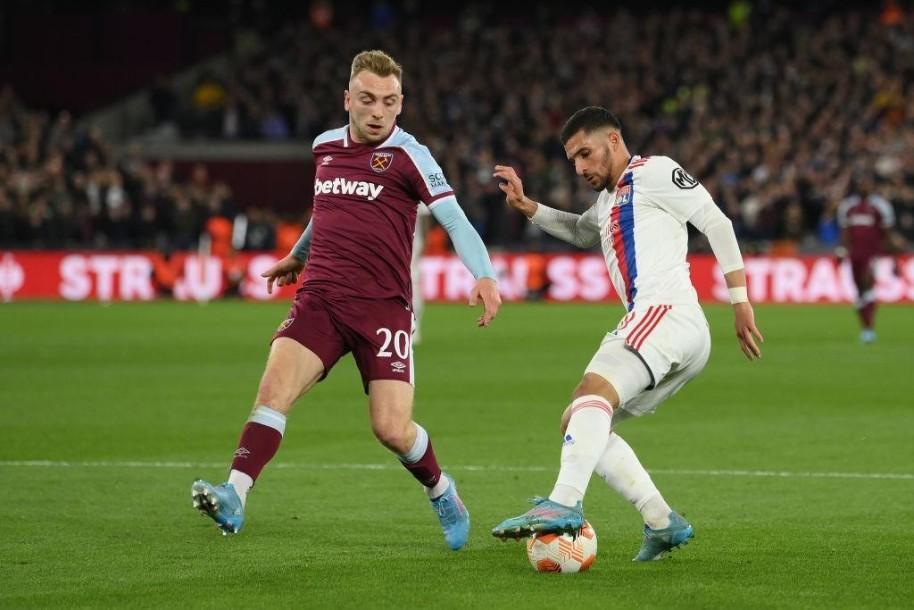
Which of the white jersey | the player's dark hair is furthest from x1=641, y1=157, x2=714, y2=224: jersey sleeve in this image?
the player's dark hair

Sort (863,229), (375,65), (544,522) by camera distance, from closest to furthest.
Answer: (544,522)
(375,65)
(863,229)

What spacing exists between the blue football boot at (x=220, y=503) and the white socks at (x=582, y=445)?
4.52 ft

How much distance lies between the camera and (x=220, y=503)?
6.94m

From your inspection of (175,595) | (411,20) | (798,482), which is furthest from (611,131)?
(411,20)

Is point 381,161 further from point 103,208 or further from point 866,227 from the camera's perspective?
point 103,208

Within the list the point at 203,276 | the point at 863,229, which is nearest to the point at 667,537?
the point at 863,229

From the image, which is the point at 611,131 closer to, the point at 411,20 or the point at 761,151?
the point at 761,151

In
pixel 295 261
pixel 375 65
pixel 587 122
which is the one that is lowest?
pixel 295 261

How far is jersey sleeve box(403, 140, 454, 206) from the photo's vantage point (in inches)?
296

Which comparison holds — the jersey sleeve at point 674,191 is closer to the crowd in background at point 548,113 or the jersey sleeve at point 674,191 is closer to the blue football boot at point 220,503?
the blue football boot at point 220,503

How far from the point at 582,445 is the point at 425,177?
60.6 inches

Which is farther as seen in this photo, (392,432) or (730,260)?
(392,432)

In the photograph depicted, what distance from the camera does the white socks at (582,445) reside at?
6762mm

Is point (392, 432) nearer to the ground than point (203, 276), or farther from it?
farther from it
